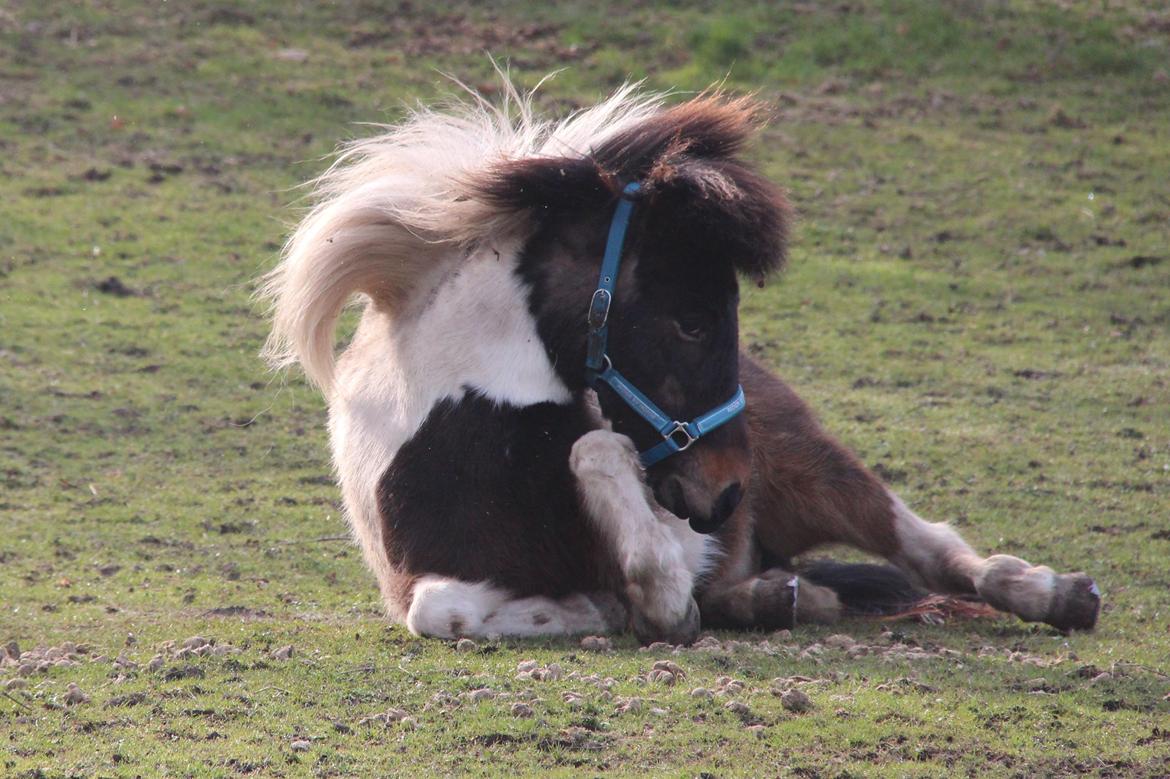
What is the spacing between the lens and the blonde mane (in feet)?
15.8

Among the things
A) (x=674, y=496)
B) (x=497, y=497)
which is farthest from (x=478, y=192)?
(x=674, y=496)

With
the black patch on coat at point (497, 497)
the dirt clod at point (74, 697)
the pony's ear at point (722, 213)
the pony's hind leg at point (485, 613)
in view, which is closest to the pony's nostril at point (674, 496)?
the black patch on coat at point (497, 497)

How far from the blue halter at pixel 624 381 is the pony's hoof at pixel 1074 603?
1.39 meters

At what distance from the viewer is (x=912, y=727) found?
374 cm

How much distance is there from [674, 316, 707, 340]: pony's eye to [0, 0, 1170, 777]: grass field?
98cm

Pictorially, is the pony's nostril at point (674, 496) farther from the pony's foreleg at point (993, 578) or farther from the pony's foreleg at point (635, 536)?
the pony's foreleg at point (993, 578)

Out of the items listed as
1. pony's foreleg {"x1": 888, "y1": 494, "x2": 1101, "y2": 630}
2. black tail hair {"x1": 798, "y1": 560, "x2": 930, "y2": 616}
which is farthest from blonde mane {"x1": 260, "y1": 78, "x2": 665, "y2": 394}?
pony's foreleg {"x1": 888, "y1": 494, "x2": 1101, "y2": 630}

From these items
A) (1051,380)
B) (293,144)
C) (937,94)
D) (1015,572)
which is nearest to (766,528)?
(1015,572)

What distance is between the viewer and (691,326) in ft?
15.0

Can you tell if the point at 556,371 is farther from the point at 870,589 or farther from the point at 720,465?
the point at 870,589

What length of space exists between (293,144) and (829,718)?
9587 mm

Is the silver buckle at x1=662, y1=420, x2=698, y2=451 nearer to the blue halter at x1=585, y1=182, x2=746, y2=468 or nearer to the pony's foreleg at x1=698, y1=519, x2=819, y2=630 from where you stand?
the blue halter at x1=585, y1=182, x2=746, y2=468

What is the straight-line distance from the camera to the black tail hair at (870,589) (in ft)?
17.4

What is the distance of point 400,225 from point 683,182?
1031 mm
